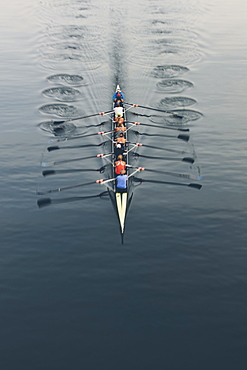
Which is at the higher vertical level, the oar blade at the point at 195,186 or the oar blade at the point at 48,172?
the oar blade at the point at 48,172

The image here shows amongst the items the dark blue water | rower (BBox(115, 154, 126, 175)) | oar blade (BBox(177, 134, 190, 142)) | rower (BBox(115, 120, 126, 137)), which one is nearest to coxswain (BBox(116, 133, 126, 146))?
rower (BBox(115, 120, 126, 137))

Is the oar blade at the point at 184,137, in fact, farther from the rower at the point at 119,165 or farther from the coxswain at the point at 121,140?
the rower at the point at 119,165

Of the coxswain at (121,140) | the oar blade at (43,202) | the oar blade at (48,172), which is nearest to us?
the oar blade at (43,202)

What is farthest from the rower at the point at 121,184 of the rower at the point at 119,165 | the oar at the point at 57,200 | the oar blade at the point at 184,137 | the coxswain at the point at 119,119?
the oar blade at the point at 184,137

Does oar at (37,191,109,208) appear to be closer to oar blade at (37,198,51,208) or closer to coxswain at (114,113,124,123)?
oar blade at (37,198,51,208)

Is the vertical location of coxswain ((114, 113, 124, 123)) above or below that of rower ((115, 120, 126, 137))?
above

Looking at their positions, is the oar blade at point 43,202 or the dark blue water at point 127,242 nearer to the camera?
the dark blue water at point 127,242

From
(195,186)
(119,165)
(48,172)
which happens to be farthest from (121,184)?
(48,172)

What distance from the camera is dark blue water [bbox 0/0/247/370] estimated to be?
2778 cm

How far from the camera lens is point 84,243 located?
37.1 meters

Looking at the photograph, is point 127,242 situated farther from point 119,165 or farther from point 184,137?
point 184,137

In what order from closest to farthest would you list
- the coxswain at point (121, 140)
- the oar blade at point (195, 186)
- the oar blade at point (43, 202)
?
the oar blade at point (43, 202) < the oar blade at point (195, 186) < the coxswain at point (121, 140)

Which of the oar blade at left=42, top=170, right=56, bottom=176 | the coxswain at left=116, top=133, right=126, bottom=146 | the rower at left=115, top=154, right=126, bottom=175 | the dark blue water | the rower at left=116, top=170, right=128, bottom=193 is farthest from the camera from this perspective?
the coxswain at left=116, top=133, right=126, bottom=146

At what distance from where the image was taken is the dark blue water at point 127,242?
91.1ft
